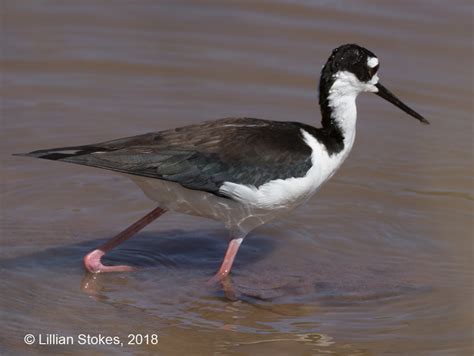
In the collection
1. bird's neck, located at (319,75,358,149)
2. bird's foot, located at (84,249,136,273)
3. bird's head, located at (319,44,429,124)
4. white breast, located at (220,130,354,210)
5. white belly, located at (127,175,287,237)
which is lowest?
bird's foot, located at (84,249,136,273)

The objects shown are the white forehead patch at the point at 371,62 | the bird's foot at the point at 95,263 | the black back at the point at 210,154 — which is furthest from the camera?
the white forehead patch at the point at 371,62

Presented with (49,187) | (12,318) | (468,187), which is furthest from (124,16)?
(12,318)

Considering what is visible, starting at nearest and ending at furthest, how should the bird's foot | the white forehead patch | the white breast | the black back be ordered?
the black back, the white breast, the bird's foot, the white forehead patch

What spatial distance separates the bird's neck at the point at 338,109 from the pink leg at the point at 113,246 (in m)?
1.25

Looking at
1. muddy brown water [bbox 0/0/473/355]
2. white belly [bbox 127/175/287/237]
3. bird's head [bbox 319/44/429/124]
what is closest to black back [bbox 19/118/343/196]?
white belly [bbox 127/175/287/237]

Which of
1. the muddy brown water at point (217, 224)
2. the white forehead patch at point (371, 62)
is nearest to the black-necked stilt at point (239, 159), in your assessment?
the white forehead patch at point (371, 62)

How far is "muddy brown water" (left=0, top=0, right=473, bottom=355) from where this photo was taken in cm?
660

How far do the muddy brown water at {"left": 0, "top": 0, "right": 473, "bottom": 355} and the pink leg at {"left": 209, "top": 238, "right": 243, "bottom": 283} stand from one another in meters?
0.12

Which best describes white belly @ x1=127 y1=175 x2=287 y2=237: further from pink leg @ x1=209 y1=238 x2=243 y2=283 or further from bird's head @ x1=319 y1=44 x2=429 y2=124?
Result: bird's head @ x1=319 y1=44 x2=429 y2=124

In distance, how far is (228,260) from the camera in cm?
722

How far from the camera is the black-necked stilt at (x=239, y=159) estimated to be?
6.77m

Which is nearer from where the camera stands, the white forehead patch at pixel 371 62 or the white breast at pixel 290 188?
the white breast at pixel 290 188

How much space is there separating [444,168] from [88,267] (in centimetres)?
313

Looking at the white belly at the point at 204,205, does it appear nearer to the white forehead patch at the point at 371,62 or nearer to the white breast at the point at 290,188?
the white breast at the point at 290,188
